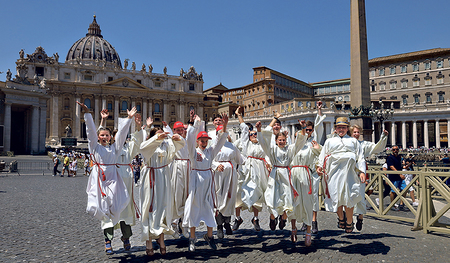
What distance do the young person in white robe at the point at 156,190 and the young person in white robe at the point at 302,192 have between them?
213 cm

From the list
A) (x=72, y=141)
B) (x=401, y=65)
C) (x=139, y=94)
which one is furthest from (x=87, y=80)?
(x=401, y=65)

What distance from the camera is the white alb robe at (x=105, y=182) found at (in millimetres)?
5078

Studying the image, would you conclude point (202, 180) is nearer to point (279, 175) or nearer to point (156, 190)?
point (156, 190)

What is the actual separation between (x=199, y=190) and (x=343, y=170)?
2716mm

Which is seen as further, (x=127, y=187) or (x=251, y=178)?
(x=251, y=178)

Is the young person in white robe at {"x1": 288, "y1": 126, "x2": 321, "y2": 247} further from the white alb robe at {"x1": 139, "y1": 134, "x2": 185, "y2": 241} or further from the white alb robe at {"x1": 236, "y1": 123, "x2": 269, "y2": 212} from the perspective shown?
the white alb robe at {"x1": 139, "y1": 134, "x2": 185, "y2": 241}

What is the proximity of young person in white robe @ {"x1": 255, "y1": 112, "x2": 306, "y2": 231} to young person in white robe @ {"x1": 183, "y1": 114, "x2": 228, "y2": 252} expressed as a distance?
1.01 m

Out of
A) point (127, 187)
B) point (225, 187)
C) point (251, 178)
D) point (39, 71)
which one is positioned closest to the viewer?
point (127, 187)

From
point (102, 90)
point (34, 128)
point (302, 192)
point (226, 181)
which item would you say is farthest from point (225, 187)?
point (102, 90)

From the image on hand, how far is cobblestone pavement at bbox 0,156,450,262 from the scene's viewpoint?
497 centimetres

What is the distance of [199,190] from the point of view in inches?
215

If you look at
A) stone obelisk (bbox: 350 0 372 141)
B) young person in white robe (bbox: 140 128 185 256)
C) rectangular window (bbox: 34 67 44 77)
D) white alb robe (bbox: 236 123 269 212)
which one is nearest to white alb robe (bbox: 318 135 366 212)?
white alb robe (bbox: 236 123 269 212)

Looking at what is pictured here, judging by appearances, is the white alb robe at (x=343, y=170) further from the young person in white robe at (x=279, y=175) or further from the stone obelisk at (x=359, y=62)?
the stone obelisk at (x=359, y=62)

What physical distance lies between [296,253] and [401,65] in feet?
248
